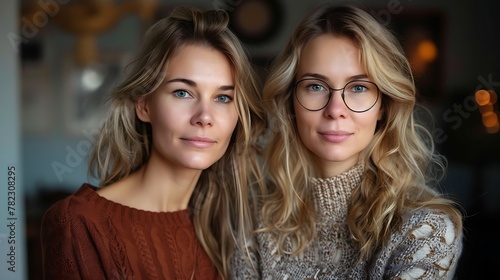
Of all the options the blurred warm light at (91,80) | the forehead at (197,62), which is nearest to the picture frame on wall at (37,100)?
the blurred warm light at (91,80)

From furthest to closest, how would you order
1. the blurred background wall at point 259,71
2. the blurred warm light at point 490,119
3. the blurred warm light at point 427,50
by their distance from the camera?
the blurred warm light at point 427,50 < the blurred background wall at point 259,71 < the blurred warm light at point 490,119

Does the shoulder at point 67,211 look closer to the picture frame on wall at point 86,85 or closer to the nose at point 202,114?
the nose at point 202,114

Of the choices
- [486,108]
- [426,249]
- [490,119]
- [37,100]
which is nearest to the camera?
[426,249]

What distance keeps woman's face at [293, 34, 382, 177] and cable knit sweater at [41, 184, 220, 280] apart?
448 mm

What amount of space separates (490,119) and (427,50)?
2.02ft

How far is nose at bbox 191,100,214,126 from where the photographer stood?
163cm

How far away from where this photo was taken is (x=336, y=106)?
162 centimetres

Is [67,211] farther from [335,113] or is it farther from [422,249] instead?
[422,249]

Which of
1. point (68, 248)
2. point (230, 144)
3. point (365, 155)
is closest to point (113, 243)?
point (68, 248)

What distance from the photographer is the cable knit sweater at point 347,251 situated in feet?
4.85

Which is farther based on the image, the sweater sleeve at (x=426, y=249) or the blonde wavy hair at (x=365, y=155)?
the blonde wavy hair at (x=365, y=155)

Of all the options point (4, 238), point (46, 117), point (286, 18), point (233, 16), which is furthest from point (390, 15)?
point (4, 238)

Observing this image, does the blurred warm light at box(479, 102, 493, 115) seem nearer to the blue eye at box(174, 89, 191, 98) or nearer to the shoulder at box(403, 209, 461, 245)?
the shoulder at box(403, 209, 461, 245)

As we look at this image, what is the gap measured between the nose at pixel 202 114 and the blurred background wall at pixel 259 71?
172cm
